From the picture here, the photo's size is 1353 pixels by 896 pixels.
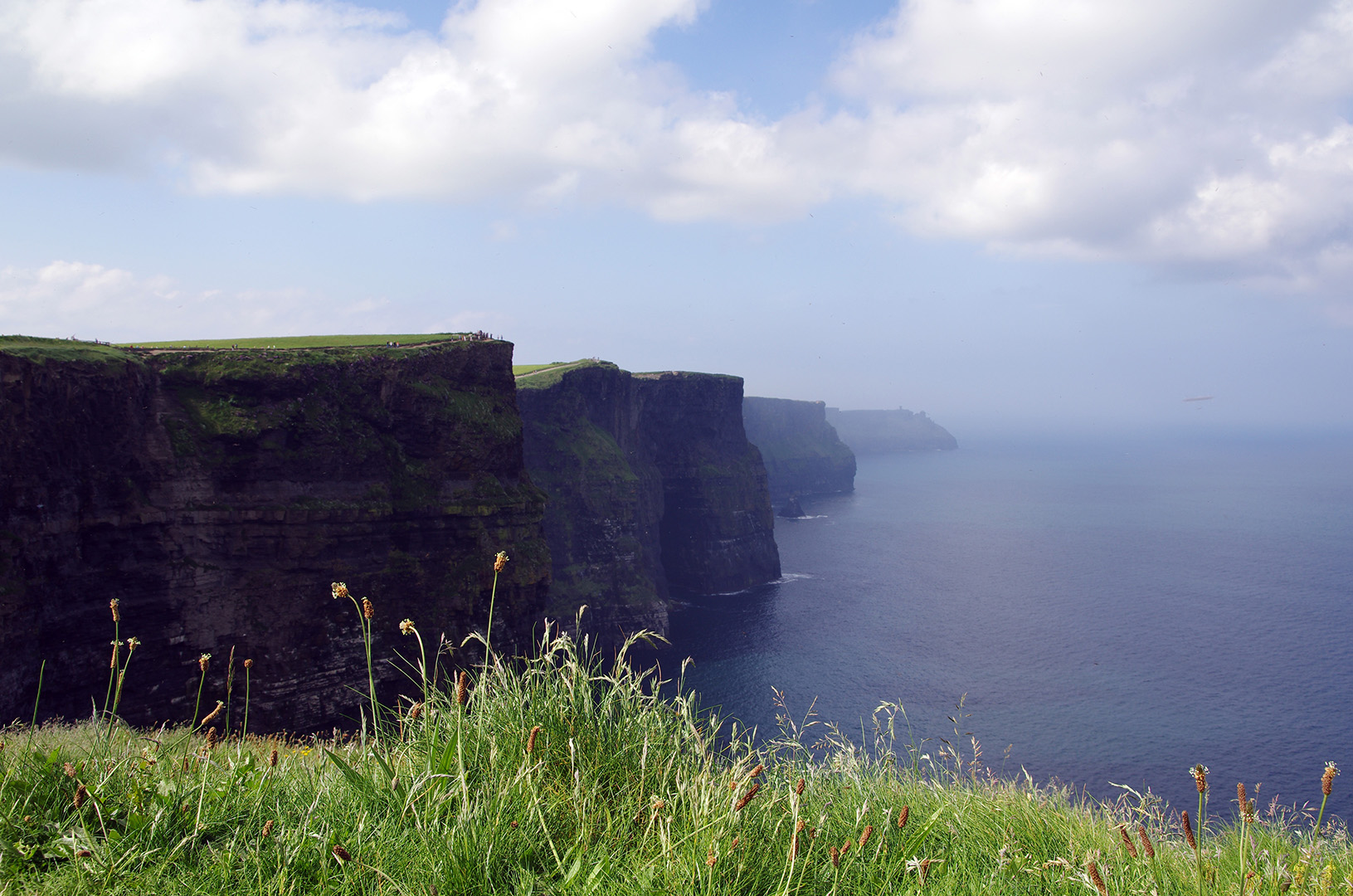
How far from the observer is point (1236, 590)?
96.2 metres

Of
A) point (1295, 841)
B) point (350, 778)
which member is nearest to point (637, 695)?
point (350, 778)

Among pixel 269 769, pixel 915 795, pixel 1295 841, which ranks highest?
pixel 269 769

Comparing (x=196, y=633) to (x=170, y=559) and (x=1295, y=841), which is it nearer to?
(x=170, y=559)

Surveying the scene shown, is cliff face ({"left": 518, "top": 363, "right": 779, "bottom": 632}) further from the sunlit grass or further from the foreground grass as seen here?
the foreground grass

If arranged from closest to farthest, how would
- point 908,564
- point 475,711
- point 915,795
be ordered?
1. point 475,711
2. point 915,795
3. point 908,564

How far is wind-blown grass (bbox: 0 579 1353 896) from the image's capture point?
15.6 feet

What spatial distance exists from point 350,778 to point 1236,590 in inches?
4634

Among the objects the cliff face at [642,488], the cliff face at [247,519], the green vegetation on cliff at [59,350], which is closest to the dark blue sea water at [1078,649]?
the cliff face at [642,488]

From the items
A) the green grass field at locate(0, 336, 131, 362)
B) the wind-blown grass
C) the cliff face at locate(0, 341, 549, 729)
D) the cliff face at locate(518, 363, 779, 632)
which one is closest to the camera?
the wind-blown grass

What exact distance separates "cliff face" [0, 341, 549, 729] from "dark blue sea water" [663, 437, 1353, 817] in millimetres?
26274

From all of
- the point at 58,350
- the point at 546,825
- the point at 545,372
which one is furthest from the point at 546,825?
the point at 545,372

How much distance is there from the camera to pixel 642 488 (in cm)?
9462

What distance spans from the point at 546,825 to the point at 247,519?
38756mm

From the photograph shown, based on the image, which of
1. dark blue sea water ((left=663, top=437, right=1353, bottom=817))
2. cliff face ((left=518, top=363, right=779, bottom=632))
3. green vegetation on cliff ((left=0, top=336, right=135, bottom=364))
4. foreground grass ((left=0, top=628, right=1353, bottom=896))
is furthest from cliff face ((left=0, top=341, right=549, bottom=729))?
foreground grass ((left=0, top=628, right=1353, bottom=896))
